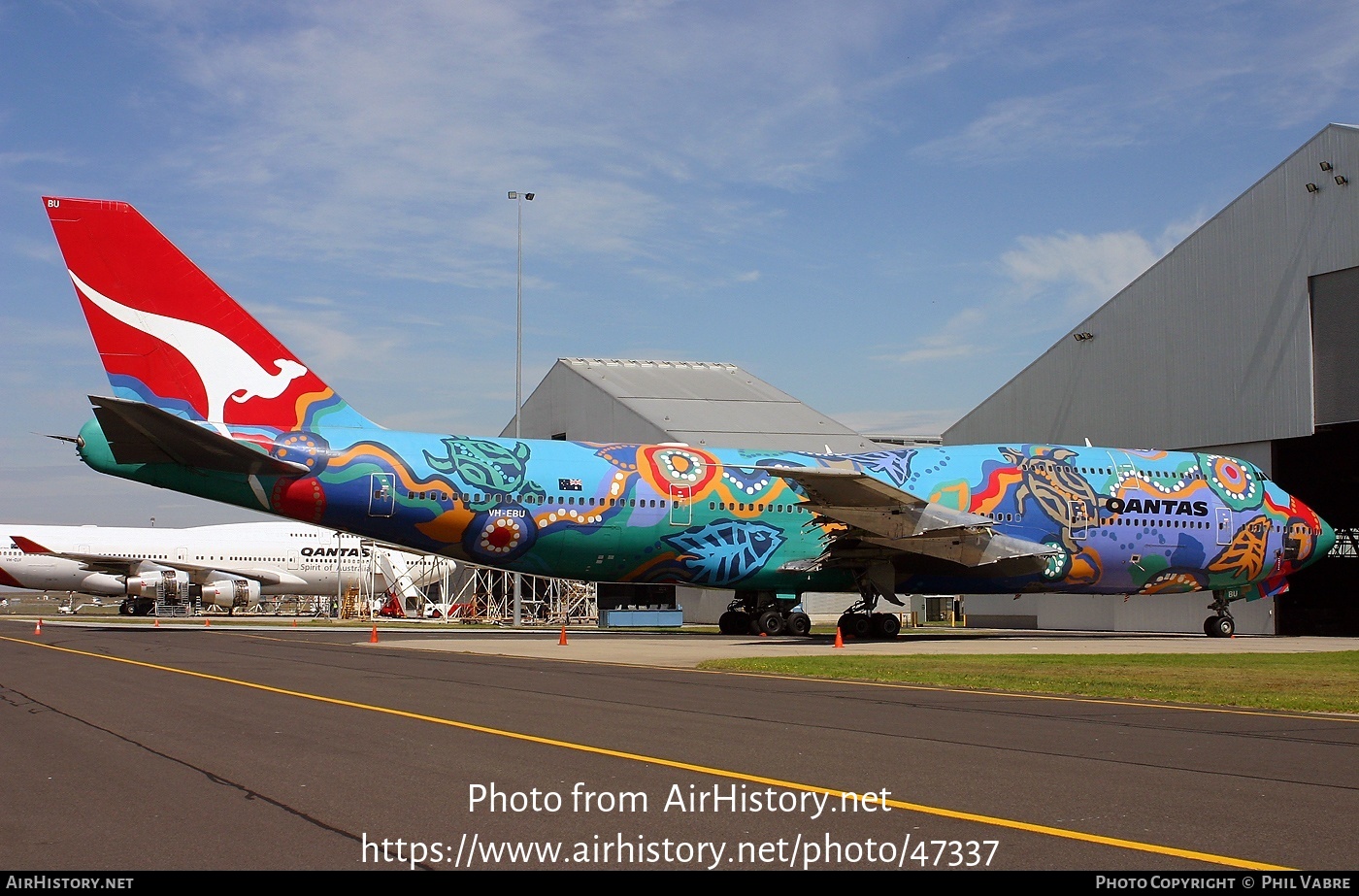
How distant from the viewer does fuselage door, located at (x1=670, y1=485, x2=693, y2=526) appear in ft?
97.0

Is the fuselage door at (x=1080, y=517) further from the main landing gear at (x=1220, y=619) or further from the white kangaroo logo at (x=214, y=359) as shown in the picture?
the white kangaroo logo at (x=214, y=359)

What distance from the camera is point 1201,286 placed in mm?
37250

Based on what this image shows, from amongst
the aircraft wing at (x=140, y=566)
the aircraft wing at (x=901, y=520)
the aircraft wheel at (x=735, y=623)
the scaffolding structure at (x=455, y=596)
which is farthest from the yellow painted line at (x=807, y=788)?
the aircraft wing at (x=140, y=566)

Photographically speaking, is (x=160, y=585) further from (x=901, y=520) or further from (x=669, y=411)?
(x=901, y=520)

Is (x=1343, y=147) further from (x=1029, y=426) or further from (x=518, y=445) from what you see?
(x=518, y=445)

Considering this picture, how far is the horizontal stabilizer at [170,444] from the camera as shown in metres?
23.9

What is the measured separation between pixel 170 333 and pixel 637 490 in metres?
10.9

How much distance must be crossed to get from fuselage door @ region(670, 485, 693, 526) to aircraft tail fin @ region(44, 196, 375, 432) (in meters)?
7.90

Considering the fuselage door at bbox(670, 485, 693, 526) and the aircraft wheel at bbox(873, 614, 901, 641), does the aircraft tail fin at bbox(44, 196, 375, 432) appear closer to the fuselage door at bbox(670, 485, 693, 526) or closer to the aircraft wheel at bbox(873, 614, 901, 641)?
the fuselage door at bbox(670, 485, 693, 526)

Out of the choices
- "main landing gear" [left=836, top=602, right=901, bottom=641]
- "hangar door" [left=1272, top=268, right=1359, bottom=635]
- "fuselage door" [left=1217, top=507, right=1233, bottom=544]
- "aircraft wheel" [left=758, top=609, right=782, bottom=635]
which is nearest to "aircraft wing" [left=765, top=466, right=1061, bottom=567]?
"main landing gear" [left=836, top=602, right=901, bottom=641]

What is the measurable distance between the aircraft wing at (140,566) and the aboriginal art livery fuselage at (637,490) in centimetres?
3782

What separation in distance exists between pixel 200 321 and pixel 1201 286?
28.2 metres

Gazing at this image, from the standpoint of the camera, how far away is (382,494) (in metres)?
26.9
